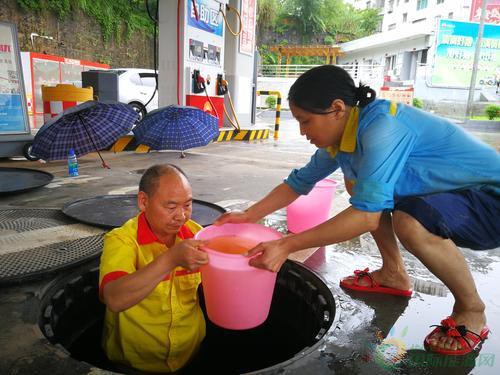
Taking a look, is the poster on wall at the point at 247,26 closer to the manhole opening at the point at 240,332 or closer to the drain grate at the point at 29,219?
the drain grate at the point at 29,219

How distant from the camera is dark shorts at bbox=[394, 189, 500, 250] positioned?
163 cm

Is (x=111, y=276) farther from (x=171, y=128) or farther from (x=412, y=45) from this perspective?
(x=412, y=45)

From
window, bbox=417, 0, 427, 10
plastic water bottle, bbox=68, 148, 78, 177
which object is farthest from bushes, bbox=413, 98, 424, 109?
plastic water bottle, bbox=68, 148, 78, 177

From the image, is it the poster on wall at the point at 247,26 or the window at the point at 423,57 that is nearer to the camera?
the poster on wall at the point at 247,26

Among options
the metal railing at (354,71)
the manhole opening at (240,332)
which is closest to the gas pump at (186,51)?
the manhole opening at (240,332)

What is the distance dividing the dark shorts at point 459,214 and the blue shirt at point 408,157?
56mm

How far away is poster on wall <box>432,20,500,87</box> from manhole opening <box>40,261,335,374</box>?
2354cm

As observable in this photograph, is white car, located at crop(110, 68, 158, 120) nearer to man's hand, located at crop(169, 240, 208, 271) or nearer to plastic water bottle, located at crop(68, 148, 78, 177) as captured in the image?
plastic water bottle, located at crop(68, 148, 78, 177)

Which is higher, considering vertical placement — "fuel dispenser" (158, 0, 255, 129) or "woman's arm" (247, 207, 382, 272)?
"fuel dispenser" (158, 0, 255, 129)

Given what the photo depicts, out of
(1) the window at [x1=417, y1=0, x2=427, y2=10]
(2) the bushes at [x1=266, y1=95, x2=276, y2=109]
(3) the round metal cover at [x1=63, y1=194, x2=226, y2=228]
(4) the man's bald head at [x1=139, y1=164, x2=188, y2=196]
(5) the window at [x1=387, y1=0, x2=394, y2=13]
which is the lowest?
(3) the round metal cover at [x1=63, y1=194, x2=226, y2=228]

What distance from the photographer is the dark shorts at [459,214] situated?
163 centimetres

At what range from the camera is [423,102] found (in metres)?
22.8

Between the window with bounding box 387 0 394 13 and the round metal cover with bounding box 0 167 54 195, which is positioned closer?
the round metal cover with bounding box 0 167 54 195

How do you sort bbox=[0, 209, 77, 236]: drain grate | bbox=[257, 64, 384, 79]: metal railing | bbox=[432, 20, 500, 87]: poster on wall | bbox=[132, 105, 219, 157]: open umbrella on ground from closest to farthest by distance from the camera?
bbox=[0, 209, 77, 236]: drain grate, bbox=[132, 105, 219, 157]: open umbrella on ground, bbox=[432, 20, 500, 87]: poster on wall, bbox=[257, 64, 384, 79]: metal railing
